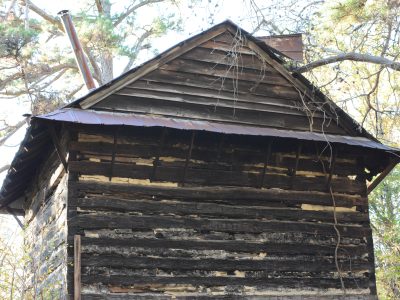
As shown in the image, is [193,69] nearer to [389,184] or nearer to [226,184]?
[226,184]

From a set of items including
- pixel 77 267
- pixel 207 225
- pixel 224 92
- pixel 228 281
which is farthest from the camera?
pixel 224 92

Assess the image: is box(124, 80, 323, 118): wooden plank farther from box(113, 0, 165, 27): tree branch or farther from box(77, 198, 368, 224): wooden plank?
box(113, 0, 165, 27): tree branch

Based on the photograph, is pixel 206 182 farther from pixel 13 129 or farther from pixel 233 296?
pixel 13 129

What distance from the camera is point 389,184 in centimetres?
2595

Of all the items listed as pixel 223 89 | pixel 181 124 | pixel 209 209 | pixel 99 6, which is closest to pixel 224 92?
pixel 223 89

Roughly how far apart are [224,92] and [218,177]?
1685 millimetres

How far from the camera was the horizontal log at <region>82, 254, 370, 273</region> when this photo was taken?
32.2 feet

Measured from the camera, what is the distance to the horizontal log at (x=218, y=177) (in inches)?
402

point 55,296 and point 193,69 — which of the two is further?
point 193,69

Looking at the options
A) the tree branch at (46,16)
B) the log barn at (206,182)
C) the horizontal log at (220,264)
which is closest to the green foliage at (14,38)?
the tree branch at (46,16)

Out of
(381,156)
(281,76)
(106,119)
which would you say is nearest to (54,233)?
(106,119)

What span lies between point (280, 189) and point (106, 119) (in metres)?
3.32

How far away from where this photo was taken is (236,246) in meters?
10.7

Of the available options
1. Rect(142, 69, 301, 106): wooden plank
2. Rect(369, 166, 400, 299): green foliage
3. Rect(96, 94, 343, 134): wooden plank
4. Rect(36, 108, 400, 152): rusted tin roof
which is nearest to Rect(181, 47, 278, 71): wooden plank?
Rect(142, 69, 301, 106): wooden plank
